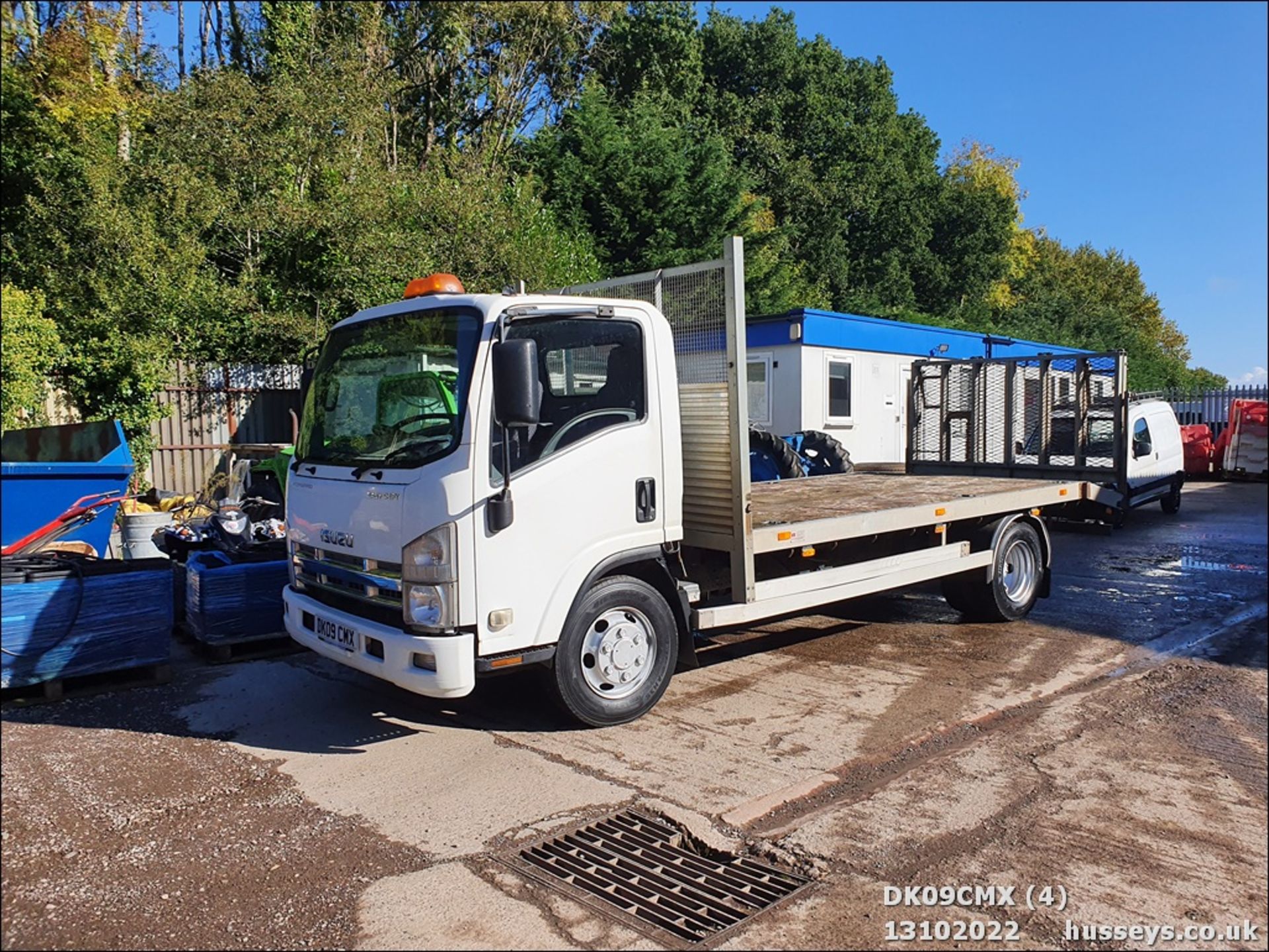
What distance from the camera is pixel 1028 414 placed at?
10.5 metres

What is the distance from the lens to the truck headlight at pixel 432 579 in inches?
180

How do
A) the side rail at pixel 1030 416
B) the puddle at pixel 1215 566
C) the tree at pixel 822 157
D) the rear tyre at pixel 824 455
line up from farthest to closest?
the tree at pixel 822 157, the rear tyre at pixel 824 455, the puddle at pixel 1215 566, the side rail at pixel 1030 416

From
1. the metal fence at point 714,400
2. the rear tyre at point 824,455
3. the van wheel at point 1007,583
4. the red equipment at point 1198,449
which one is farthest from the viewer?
the red equipment at point 1198,449

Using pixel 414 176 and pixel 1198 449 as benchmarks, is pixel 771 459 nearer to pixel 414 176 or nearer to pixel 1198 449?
pixel 414 176

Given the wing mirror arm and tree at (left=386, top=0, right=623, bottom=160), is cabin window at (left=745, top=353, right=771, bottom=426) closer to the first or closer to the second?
tree at (left=386, top=0, right=623, bottom=160)

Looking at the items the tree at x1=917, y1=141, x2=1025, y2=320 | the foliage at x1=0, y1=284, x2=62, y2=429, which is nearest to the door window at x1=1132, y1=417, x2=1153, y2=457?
the foliage at x1=0, y1=284, x2=62, y2=429

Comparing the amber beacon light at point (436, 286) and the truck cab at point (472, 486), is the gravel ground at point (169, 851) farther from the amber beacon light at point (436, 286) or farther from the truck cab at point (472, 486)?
the amber beacon light at point (436, 286)

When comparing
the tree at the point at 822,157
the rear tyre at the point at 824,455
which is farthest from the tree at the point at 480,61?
the rear tyre at the point at 824,455

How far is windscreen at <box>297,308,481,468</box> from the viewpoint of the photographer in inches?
190

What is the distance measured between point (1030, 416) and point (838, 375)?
23.9 feet

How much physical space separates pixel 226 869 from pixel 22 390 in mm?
10996

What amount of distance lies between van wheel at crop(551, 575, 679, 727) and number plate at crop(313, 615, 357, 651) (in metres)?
1.07

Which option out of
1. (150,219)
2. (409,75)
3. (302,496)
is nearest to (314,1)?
(409,75)

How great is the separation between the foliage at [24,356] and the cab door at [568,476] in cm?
1022
